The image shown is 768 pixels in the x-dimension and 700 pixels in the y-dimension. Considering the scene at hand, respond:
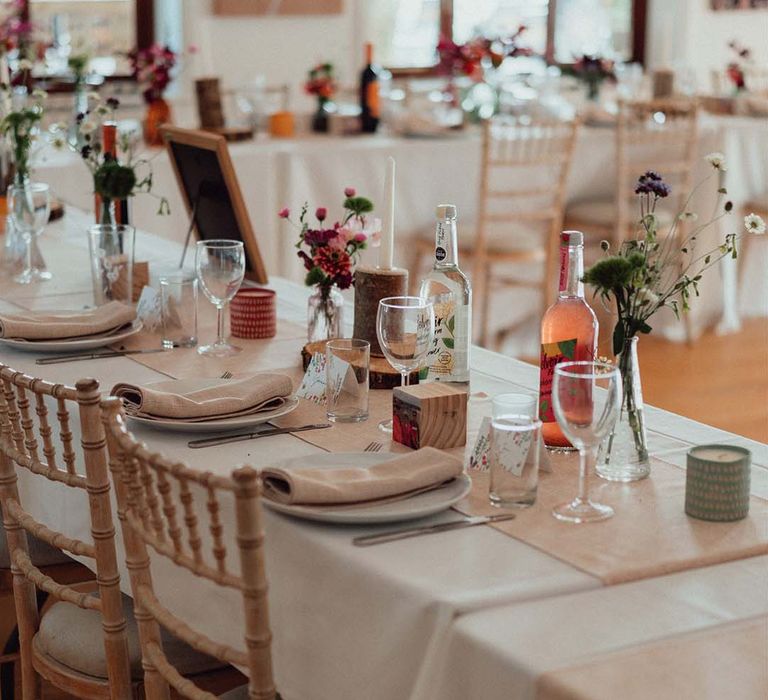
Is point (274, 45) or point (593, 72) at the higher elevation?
point (274, 45)

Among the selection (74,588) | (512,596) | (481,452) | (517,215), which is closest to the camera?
(512,596)

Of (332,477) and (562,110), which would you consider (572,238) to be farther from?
(562,110)

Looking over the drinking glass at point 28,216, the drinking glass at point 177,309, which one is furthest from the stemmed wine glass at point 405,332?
the drinking glass at point 28,216

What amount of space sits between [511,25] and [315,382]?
5.57 meters

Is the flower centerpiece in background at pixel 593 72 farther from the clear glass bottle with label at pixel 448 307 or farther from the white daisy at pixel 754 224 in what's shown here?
the white daisy at pixel 754 224

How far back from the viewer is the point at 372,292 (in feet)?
6.42

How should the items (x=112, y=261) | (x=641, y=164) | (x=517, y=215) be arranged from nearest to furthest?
(x=112, y=261), (x=517, y=215), (x=641, y=164)

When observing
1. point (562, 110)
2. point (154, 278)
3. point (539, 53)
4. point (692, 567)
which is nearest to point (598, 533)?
point (692, 567)

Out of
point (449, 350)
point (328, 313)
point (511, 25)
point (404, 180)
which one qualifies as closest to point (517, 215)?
point (404, 180)

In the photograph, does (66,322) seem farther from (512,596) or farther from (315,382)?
(512,596)

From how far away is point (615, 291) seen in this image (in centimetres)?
146

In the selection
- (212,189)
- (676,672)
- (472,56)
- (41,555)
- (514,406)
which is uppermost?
(472,56)

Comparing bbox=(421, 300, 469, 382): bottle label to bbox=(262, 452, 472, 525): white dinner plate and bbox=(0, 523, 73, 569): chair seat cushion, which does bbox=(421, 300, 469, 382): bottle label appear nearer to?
bbox=(262, 452, 472, 525): white dinner plate

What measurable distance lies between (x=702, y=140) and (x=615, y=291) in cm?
406
